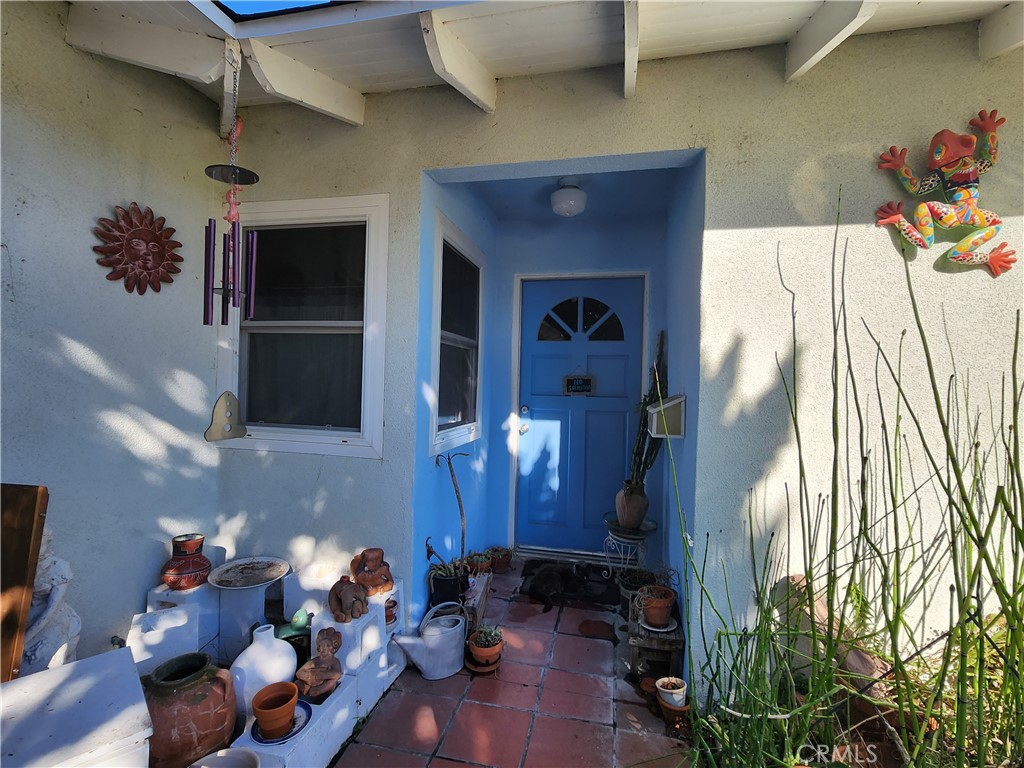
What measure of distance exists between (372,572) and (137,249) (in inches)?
70.0

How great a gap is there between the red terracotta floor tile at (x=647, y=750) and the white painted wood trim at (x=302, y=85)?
2995mm

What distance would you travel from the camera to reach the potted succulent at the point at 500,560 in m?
3.36

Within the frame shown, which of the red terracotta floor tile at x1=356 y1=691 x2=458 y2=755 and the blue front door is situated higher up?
the blue front door

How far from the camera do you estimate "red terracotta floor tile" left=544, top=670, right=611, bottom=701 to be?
220 cm

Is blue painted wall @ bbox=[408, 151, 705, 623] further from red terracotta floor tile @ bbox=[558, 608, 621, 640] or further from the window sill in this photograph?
red terracotta floor tile @ bbox=[558, 608, 621, 640]

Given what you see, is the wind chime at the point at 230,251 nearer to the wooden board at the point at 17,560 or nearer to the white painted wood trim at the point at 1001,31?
the wooden board at the point at 17,560

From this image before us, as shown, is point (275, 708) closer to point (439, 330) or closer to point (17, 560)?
point (17, 560)

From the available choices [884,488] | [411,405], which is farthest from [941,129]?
[411,405]

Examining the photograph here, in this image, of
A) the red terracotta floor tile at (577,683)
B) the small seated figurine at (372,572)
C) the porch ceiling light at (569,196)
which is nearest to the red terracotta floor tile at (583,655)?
the red terracotta floor tile at (577,683)

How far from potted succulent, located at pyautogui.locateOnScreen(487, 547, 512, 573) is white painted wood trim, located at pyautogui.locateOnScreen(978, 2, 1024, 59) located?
3.48 metres

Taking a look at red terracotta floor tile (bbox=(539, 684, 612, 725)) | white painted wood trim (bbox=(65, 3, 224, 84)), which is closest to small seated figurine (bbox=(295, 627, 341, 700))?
red terracotta floor tile (bbox=(539, 684, 612, 725))

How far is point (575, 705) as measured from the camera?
211cm

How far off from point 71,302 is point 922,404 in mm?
3357

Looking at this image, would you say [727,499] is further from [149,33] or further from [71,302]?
[149,33]
